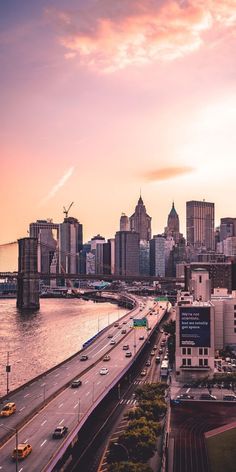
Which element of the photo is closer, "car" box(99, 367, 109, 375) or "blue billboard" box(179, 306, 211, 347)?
"car" box(99, 367, 109, 375)

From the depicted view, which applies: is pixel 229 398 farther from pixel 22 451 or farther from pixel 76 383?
pixel 22 451

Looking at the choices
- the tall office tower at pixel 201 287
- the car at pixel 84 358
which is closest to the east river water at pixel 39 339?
the car at pixel 84 358

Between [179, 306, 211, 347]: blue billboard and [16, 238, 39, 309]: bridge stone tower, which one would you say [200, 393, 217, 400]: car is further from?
[16, 238, 39, 309]: bridge stone tower

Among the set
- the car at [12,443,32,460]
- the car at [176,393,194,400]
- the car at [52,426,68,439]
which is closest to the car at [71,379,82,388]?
the car at [176,393,194,400]

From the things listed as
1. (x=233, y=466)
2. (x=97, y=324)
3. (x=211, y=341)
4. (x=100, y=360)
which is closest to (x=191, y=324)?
(x=211, y=341)

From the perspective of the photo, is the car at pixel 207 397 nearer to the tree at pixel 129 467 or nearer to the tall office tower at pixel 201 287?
the tree at pixel 129 467
